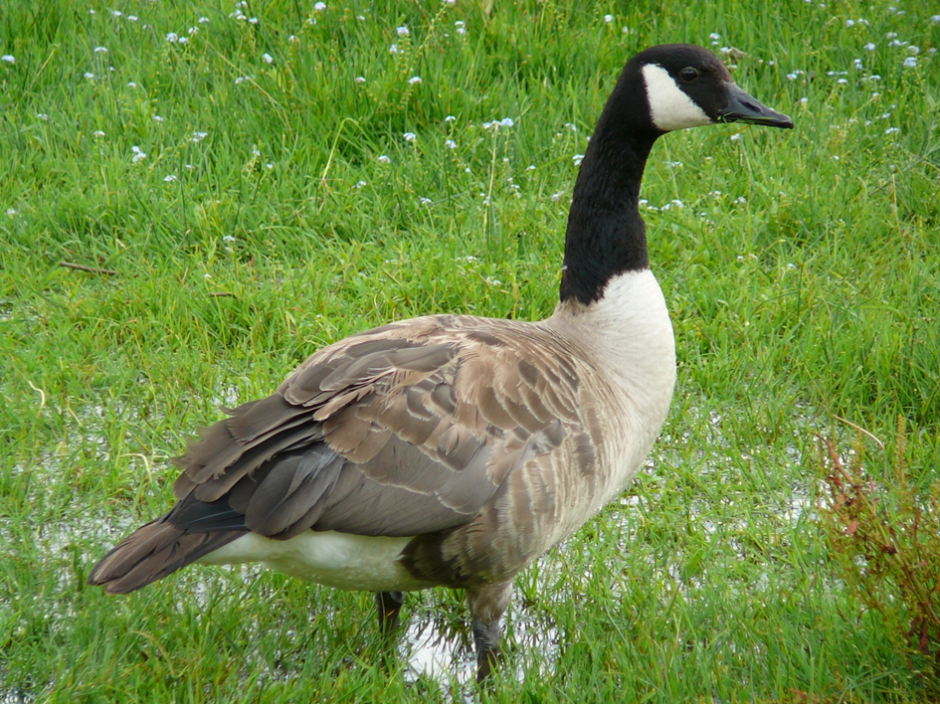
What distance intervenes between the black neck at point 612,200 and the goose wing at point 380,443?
23.6 inches

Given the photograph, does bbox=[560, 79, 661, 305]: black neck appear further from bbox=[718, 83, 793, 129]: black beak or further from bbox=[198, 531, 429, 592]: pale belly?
bbox=[198, 531, 429, 592]: pale belly

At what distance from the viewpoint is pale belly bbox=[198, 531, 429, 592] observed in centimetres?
283

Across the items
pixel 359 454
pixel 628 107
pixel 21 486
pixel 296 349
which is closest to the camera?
pixel 359 454

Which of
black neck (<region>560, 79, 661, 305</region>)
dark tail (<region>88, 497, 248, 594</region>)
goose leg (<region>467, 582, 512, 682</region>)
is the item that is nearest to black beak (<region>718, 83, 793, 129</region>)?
black neck (<region>560, 79, 661, 305</region>)

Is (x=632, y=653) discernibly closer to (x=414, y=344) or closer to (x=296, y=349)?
(x=414, y=344)

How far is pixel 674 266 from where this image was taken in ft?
16.8

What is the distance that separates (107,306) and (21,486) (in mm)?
1139

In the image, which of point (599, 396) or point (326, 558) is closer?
point (326, 558)

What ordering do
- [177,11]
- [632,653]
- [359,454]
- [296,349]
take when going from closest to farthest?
[359,454] < [632,653] < [296,349] < [177,11]

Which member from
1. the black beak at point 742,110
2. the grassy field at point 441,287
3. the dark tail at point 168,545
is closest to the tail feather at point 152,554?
the dark tail at point 168,545

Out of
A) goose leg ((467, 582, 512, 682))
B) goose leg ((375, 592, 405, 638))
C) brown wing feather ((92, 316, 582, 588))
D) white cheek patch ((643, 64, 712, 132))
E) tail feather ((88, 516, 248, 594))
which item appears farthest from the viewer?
white cheek patch ((643, 64, 712, 132))

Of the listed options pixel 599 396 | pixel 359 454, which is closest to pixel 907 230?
pixel 599 396

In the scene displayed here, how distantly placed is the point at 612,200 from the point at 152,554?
6.36 feet

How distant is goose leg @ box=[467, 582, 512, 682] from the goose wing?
39cm
